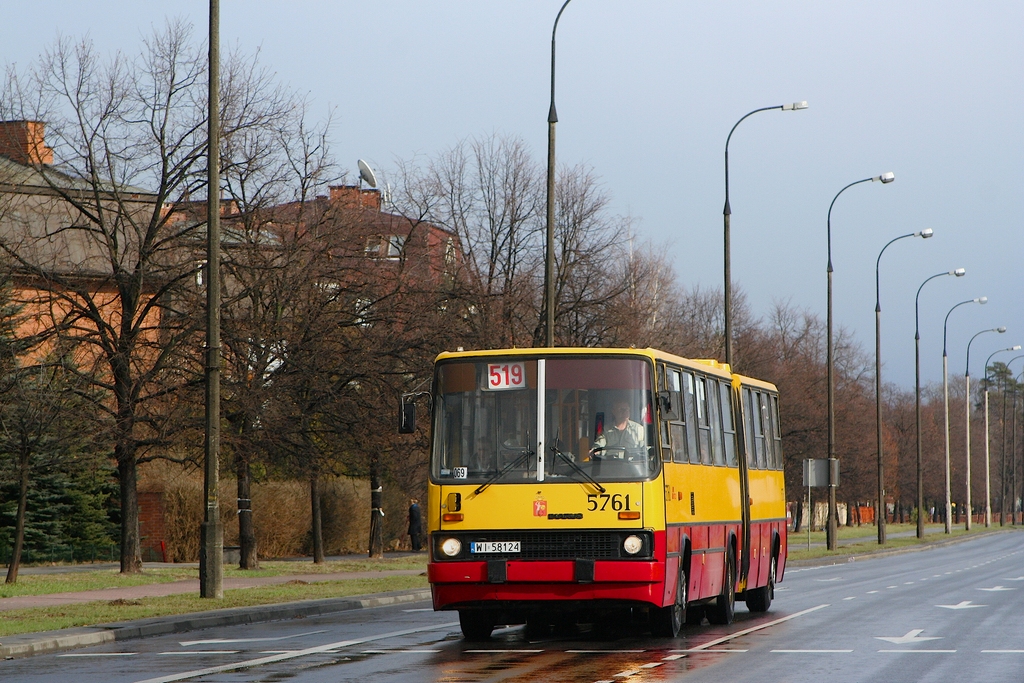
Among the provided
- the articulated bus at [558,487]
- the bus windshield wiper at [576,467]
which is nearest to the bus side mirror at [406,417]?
the articulated bus at [558,487]

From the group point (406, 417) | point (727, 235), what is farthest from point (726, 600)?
point (727, 235)

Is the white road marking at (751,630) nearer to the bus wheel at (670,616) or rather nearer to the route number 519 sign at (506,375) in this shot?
the bus wheel at (670,616)

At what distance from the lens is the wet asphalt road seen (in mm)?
13133

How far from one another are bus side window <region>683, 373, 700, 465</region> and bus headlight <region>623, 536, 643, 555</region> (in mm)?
2223

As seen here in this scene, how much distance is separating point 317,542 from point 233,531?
493cm

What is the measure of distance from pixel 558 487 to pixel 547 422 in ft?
2.45

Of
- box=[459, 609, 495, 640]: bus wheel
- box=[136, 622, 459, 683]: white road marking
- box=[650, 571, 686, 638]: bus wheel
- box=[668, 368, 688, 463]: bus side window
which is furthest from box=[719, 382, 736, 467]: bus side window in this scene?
box=[459, 609, 495, 640]: bus wheel

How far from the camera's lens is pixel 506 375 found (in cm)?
1650

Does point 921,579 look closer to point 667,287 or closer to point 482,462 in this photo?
point 482,462

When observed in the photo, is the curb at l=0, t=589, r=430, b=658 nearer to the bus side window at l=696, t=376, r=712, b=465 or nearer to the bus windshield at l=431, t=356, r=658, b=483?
the bus windshield at l=431, t=356, r=658, b=483

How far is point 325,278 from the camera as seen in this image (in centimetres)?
3244

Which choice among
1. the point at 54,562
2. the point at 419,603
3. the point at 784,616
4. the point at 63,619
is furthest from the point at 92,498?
the point at 784,616

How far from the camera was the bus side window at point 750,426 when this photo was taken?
2172 centimetres

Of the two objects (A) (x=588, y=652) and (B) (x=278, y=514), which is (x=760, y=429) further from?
(B) (x=278, y=514)
